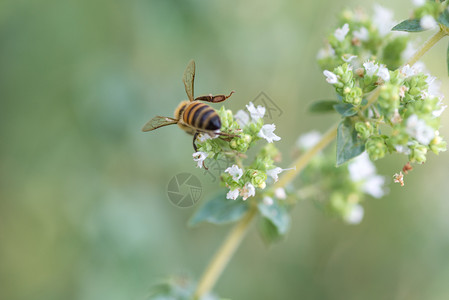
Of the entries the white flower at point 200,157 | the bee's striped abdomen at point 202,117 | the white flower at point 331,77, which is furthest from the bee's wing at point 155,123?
the white flower at point 331,77

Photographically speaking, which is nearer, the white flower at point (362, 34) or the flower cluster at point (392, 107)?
the flower cluster at point (392, 107)

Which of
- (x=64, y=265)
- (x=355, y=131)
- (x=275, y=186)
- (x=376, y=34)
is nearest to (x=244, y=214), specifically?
(x=275, y=186)

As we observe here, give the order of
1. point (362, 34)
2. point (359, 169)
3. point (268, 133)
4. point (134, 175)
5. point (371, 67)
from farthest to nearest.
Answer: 1. point (134, 175)
2. point (359, 169)
3. point (362, 34)
4. point (268, 133)
5. point (371, 67)

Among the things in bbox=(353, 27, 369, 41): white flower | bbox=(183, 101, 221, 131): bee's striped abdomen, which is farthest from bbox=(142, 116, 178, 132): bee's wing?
bbox=(353, 27, 369, 41): white flower

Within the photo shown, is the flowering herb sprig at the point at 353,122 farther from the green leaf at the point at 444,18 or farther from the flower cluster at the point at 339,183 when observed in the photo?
the flower cluster at the point at 339,183

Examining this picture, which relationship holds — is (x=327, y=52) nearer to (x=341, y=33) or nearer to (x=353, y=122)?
(x=341, y=33)

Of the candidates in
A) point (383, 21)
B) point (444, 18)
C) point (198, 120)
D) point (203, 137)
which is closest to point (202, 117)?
point (198, 120)

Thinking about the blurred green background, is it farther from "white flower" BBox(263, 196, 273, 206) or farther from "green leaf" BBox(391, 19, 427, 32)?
"green leaf" BBox(391, 19, 427, 32)
